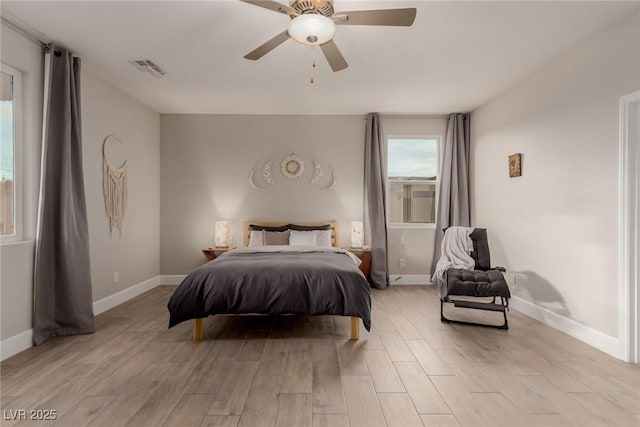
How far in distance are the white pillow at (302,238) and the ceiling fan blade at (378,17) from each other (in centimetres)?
300

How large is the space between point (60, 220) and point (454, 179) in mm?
4992

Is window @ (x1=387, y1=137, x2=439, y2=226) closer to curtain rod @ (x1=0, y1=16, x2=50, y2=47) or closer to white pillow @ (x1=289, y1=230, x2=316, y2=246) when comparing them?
white pillow @ (x1=289, y1=230, x2=316, y2=246)

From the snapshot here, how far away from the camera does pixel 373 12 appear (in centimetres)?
218

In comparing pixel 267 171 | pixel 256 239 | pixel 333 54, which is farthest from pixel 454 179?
pixel 333 54

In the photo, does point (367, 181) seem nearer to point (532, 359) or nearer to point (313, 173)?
point (313, 173)

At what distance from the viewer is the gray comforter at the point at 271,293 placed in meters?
3.02

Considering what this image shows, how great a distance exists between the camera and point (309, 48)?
3189 mm

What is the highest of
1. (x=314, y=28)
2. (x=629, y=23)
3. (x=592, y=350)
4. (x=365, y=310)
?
(x=629, y=23)

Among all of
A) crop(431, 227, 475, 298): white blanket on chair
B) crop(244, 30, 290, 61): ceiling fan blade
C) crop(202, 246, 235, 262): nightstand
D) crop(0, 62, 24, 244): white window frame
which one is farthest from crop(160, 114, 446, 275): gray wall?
crop(244, 30, 290, 61): ceiling fan blade

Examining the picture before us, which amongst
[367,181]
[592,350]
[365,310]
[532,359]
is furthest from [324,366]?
[367,181]

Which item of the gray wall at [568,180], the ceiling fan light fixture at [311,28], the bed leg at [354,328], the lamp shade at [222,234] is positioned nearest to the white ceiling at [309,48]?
the gray wall at [568,180]

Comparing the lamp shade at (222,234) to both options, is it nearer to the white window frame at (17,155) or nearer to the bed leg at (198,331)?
the bed leg at (198,331)

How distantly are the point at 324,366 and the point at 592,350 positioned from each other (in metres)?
2.27

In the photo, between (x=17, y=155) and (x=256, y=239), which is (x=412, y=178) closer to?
(x=256, y=239)
